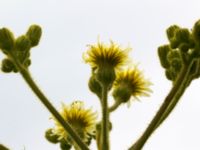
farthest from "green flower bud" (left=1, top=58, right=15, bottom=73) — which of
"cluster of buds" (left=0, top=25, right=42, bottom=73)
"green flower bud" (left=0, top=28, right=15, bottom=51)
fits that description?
"green flower bud" (left=0, top=28, right=15, bottom=51)

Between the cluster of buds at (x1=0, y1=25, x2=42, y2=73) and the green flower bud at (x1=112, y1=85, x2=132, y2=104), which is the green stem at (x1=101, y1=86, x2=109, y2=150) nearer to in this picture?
the green flower bud at (x1=112, y1=85, x2=132, y2=104)

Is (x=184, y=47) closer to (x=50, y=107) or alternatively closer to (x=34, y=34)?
(x=50, y=107)

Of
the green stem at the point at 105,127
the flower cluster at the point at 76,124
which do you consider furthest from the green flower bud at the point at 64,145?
the green stem at the point at 105,127

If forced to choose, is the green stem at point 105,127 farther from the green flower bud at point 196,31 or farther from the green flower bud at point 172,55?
the green flower bud at point 196,31

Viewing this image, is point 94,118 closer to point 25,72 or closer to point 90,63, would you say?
point 90,63

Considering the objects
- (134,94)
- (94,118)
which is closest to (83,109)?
(94,118)
